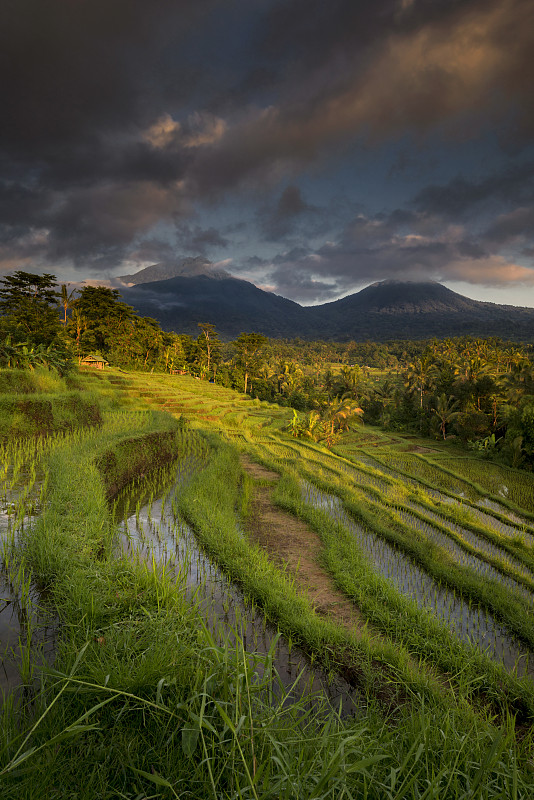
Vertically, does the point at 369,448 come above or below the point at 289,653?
below

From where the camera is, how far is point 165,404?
2081cm

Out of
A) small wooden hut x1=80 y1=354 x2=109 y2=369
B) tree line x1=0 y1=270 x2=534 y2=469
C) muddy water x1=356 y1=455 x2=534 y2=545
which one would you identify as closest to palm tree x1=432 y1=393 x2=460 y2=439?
tree line x1=0 y1=270 x2=534 y2=469

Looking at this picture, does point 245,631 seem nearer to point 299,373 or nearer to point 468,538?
point 468,538

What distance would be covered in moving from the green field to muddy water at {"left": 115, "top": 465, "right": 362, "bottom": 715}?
0.11 feet

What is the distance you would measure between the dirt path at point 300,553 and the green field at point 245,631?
0.05 m

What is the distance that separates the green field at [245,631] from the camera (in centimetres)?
146

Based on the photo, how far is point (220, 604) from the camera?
162 inches

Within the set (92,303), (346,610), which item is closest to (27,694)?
(346,610)

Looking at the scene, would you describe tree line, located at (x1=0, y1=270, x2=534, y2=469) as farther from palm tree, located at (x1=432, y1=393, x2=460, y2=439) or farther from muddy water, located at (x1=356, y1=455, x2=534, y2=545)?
muddy water, located at (x1=356, y1=455, x2=534, y2=545)

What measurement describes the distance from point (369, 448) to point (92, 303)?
32.4 meters

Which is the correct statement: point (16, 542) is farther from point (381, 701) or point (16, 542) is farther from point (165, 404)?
point (165, 404)

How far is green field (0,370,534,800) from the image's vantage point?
146 centimetres

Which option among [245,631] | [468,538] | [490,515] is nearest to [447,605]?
[245,631]

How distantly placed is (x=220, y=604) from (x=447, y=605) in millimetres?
3156
